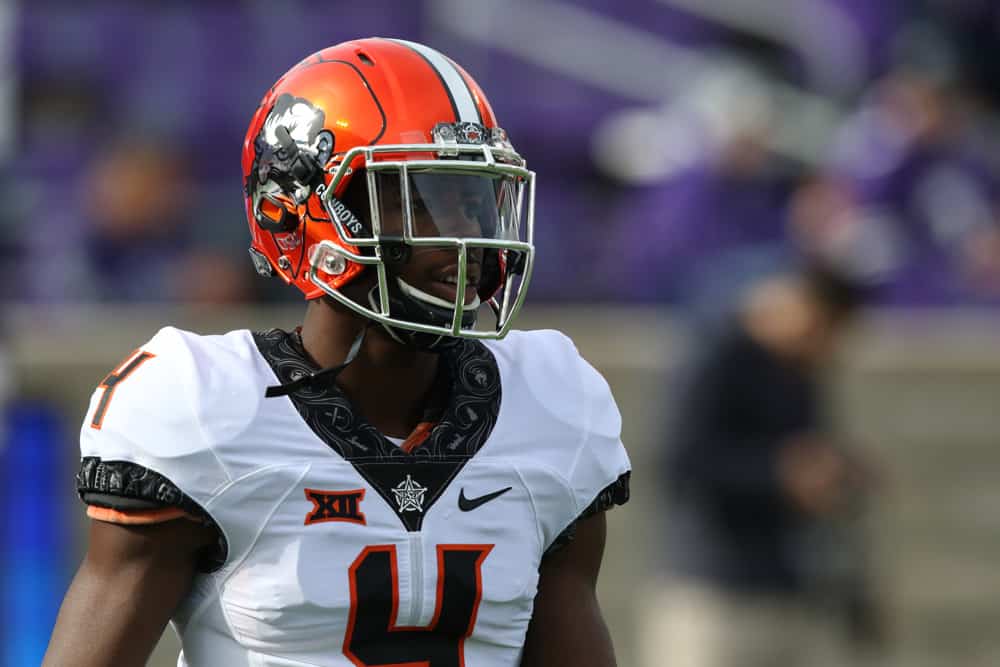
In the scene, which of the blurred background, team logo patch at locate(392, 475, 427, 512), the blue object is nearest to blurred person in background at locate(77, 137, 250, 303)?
the blurred background

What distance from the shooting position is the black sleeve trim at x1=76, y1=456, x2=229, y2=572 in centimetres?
212

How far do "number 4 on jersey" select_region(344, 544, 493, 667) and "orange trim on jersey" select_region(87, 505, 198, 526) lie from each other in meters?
0.24

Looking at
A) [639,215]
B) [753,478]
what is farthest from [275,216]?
[639,215]

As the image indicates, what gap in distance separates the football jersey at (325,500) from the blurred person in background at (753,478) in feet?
9.15

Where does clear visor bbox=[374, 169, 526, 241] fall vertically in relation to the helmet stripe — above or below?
below

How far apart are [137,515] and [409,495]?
0.36m

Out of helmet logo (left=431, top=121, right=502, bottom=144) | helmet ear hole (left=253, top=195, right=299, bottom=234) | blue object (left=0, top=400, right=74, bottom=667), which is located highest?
helmet logo (left=431, top=121, right=502, bottom=144)

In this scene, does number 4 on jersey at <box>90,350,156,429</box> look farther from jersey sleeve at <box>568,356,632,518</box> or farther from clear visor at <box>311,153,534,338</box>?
jersey sleeve at <box>568,356,632,518</box>

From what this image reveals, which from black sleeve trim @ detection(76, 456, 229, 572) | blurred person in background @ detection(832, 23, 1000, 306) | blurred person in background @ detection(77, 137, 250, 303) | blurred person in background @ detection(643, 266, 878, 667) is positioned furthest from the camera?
blurred person in background @ detection(832, 23, 1000, 306)

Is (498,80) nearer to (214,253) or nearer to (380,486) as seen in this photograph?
(214,253)

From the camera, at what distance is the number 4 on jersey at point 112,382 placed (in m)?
2.20

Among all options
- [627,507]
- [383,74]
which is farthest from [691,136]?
[383,74]

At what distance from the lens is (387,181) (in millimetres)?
2279

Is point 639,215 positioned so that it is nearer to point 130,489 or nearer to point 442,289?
point 442,289
